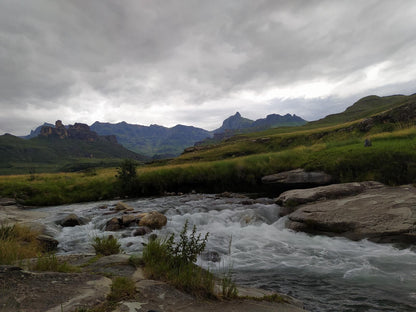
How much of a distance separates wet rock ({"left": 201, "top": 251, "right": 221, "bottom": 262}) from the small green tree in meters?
23.1

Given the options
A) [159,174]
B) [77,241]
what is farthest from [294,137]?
[77,241]

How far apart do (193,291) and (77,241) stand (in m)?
10.9

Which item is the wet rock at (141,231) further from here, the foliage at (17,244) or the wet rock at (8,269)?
the wet rock at (8,269)

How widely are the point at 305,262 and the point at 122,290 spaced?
295 inches

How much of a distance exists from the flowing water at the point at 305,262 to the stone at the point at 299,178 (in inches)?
329

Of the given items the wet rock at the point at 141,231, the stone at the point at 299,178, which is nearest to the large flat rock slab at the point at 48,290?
the wet rock at the point at 141,231

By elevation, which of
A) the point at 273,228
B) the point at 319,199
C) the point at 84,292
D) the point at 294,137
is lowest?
→ the point at 273,228

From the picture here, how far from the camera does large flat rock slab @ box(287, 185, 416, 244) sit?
10117mm

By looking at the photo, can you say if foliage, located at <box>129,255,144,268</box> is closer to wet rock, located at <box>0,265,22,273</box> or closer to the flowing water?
wet rock, located at <box>0,265,22,273</box>

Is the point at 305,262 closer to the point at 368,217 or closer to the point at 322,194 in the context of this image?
the point at 368,217

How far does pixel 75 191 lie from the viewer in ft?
103

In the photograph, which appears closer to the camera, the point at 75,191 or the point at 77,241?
the point at 77,241

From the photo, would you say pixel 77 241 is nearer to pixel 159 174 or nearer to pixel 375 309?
pixel 375 309

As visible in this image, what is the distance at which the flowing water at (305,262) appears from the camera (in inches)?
252
